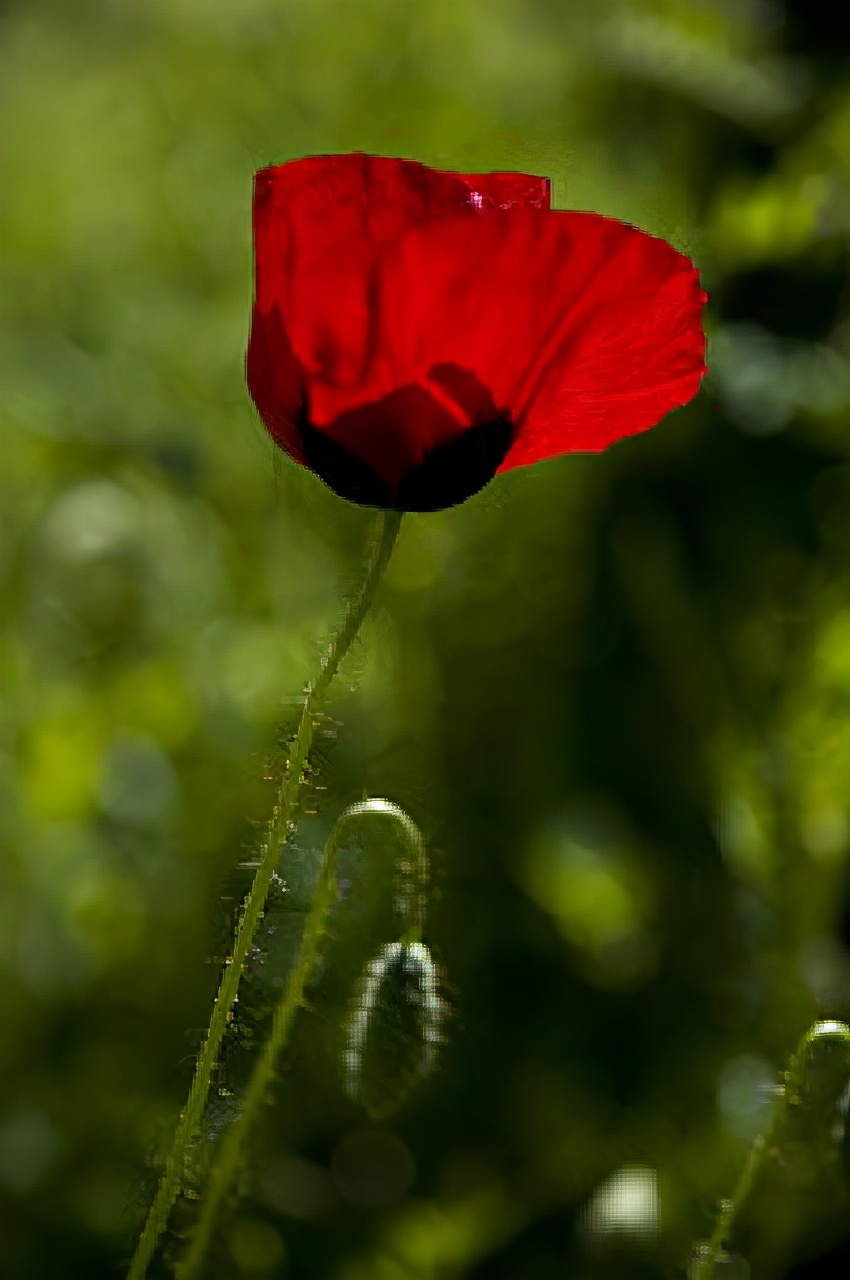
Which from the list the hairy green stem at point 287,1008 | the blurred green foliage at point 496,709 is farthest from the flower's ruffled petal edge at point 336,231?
the blurred green foliage at point 496,709

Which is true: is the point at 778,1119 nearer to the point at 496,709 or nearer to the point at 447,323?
the point at 447,323

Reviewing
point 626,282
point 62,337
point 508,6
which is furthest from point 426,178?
point 508,6

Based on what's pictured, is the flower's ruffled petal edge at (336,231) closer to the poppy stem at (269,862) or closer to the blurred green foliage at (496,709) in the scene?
the poppy stem at (269,862)

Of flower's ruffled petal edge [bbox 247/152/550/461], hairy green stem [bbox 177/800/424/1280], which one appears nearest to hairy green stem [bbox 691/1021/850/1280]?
hairy green stem [bbox 177/800/424/1280]

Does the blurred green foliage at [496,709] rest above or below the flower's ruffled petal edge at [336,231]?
below

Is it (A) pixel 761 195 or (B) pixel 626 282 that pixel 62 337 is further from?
(B) pixel 626 282

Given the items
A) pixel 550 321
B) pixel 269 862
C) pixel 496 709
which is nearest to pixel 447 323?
pixel 550 321

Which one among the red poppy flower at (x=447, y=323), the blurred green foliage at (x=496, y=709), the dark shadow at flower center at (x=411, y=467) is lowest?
the blurred green foliage at (x=496, y=709)

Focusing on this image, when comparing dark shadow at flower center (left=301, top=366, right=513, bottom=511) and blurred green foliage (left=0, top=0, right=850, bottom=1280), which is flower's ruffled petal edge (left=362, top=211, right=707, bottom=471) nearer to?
dark shadow at flower center (left=301, top=366, right=513, bottom=511)
